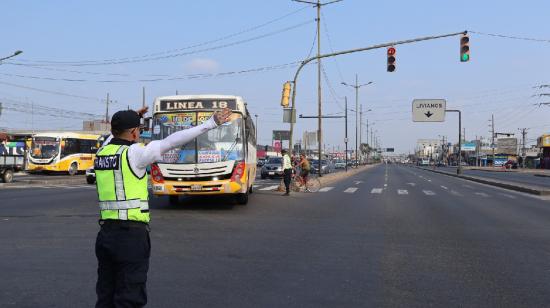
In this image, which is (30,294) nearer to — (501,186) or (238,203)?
(238,203)

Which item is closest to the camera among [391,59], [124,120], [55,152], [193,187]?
[124,120]

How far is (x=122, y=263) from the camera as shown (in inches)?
131

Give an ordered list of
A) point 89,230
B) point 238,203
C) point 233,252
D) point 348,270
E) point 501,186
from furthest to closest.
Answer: point 501,186 → point 238,203 → point 89,230 → point 233,252 → point 348,270

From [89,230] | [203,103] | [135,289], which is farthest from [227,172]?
[135,289]

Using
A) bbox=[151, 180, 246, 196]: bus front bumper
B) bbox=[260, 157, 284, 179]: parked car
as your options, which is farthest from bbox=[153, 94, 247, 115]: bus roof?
bbox=[260, 157, 284, 179]: parked car

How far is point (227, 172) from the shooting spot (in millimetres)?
13406

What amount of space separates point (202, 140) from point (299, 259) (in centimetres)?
677

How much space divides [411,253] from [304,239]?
2.05 m

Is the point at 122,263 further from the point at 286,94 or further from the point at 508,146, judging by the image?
the point at 508,146

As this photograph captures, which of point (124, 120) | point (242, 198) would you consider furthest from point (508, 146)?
point (124, 120)

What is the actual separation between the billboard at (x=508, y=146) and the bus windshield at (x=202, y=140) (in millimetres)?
127194

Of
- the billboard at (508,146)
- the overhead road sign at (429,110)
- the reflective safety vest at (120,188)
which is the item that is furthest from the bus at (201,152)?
the billboard at (508,146)

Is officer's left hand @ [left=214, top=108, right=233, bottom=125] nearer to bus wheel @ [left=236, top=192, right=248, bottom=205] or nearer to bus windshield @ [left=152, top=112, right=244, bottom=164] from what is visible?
bus windshield @ [left=152, top=112, right=244, bottom=164]

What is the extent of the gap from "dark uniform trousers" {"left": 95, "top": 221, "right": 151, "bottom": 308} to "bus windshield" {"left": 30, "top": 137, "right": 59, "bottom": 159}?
35434mm
